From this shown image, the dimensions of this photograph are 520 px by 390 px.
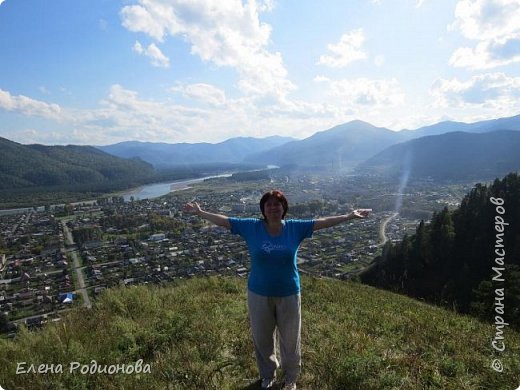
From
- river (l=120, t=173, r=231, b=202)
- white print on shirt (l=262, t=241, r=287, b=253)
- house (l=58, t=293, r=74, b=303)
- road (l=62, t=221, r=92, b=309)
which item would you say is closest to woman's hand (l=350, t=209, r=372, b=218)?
white print on shirt (l=262, t=241, r=287, b=253)

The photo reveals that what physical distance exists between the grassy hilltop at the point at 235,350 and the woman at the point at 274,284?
291 millimetres

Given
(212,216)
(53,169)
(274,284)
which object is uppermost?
(53,169)

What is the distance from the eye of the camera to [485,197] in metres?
20.9

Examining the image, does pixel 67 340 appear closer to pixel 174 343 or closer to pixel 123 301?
pixel 174 343

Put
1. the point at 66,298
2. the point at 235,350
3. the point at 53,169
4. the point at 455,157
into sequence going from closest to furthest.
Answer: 1. the point at 235,350
2. the point at 66,298
3. the point at 53,169
4. the point at 455,157

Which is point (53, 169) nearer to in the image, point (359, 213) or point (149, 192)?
point (149, 192)

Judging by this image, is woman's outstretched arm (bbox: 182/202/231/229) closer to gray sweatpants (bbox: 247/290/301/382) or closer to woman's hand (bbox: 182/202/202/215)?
woman's hand (bbox: 182/202/202/215)

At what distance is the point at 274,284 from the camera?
285 centimetres

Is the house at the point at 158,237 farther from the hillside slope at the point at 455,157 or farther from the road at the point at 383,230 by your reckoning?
the hillside slope at the point at 455,157

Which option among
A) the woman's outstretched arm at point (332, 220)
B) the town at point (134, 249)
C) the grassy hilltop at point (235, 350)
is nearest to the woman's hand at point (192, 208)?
the woman's outstretched arm at point (332, 220)

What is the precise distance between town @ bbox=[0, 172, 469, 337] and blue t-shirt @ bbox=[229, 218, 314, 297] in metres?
9.86

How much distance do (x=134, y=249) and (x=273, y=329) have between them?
33705 mm

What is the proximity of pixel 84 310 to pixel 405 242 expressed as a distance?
1934cm

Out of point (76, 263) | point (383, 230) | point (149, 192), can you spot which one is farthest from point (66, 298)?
point (149, 192)
